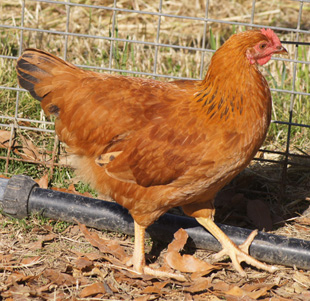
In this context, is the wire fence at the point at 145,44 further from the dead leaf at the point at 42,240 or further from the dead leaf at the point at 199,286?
the dead leaf at the point at 199,286

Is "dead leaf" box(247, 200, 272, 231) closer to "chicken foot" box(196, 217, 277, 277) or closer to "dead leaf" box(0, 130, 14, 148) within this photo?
"chicken foot" box(196, 217, 277, 277)

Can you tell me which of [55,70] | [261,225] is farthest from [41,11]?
[261,225]

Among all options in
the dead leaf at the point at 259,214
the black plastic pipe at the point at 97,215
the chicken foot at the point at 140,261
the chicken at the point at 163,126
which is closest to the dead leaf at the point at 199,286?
the chicken foot at the point at 140,261

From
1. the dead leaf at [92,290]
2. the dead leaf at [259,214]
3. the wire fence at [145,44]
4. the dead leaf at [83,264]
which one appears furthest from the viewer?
the wire fence at [145,44]

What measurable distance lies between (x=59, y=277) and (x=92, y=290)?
23cm

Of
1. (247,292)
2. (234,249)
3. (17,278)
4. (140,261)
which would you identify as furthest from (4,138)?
(247,292)

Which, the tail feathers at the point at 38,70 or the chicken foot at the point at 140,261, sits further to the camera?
the tail feathers at the point at 38,70

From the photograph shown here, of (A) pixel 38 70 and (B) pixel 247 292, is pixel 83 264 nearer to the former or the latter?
(B) pixel 247 292

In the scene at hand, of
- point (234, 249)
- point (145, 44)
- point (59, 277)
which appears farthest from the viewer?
point (145, 44)

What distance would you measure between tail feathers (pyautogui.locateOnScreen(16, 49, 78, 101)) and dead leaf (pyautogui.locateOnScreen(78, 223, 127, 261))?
3.11 feet

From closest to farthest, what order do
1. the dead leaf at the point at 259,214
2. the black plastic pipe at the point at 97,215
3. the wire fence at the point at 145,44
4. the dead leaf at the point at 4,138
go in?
the black plastic pipe at the point at 97,215, the dead leaf at the point at 259,214, the wire fence at the point at 145,44, the dead leaf at the point at 4,138

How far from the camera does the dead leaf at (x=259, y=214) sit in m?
3.54

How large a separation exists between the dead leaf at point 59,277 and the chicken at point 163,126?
40cm

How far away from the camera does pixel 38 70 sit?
3.18 m
